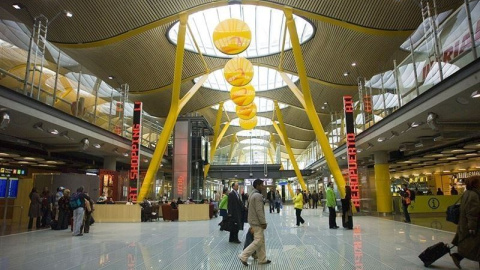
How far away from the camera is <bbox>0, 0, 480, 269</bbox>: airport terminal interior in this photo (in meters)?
9.16

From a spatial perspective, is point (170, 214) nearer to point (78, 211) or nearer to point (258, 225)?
point (78, 211)

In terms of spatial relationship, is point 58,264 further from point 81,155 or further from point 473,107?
point 81,155

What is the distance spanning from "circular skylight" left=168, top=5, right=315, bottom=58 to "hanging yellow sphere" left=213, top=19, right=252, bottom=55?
39.6ft

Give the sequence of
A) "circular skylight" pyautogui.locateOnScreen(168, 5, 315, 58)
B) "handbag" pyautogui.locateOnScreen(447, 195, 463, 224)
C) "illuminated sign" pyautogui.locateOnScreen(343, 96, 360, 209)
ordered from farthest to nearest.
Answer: "circular skylight" pyautogui.locateOnScreen(168, 5, 315, 58) → "illuminated sign" pyautogui.locateOnScreen(343, 96, 360, 209) → "handbag" pyautogui.locateOnScreen(447, 195, 463, 224)

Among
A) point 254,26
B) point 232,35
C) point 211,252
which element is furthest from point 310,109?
point 211,252

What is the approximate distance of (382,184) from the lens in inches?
898

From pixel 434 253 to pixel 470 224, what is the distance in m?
0.91

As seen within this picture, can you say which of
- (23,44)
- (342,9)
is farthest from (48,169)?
(342,9)

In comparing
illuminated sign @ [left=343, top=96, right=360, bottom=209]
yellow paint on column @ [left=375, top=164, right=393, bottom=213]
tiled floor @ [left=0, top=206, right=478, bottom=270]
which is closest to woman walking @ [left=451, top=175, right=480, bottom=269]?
tiled floor @ [left=0, top=206, right=478, bottom=270]

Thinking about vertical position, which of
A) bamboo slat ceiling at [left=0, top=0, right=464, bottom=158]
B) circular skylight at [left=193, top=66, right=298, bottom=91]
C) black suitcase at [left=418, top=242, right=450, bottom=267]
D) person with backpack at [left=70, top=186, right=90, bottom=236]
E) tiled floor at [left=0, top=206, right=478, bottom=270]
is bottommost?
tiled floor at [left=0, top=206, right=478, bottom=270]

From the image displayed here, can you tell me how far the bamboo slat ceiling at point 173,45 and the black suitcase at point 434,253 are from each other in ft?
35.1

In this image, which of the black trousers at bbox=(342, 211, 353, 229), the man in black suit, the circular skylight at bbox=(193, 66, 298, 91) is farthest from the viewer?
the circular skylight at bbox=(193, 66, 298, 91)

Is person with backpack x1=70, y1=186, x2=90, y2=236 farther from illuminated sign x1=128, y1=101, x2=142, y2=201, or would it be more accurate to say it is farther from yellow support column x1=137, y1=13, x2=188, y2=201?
yellow support column x1=137, y1=13, x2=188, y2=201

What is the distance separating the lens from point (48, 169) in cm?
3003
